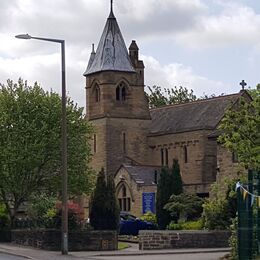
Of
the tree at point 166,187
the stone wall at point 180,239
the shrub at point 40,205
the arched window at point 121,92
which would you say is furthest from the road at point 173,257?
the arched window at point 121,92

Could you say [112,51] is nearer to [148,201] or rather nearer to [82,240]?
[148,201]

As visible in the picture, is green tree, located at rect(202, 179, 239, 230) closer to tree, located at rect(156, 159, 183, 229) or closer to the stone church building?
tree, located at rect(156, 159, 183, 229)

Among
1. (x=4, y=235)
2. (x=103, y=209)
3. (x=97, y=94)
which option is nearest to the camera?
(x=103, y=209)

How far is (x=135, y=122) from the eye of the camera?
88688mm

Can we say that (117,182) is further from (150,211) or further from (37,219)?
(37,219)

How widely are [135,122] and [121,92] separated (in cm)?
321

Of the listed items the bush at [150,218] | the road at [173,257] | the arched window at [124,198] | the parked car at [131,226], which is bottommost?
the road at [173,257]

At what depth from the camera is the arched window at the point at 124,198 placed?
78.1 meters

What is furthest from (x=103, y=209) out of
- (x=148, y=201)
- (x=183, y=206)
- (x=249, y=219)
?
(x=148, y=201)

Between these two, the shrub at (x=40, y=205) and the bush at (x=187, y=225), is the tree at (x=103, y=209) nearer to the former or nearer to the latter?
the shrub at (x=40, y=205)

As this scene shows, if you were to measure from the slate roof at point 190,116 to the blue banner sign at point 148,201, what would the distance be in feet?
31.9

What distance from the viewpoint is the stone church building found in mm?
82312

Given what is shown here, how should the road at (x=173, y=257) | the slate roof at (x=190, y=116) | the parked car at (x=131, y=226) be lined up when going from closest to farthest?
1. the road at (x=173, y=257)
2. the parked car at (x=131, y=226)
3. the slate roof at (x=190, y=116)

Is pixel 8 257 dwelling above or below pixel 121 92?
below
